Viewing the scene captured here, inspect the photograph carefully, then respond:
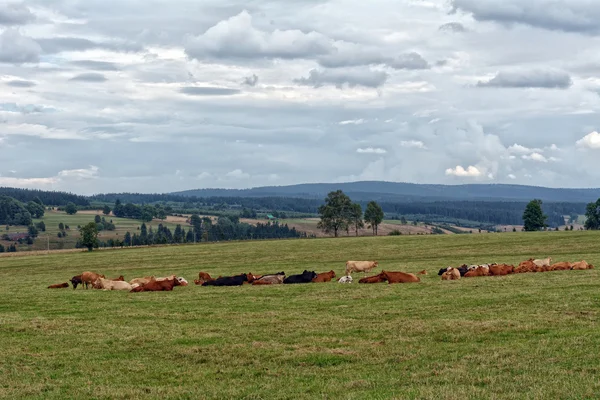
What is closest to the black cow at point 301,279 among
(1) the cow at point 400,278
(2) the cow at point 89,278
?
(1) the cow at point 400,278

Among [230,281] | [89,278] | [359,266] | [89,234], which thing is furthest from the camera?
[89,234]

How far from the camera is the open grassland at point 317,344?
35.3 feet

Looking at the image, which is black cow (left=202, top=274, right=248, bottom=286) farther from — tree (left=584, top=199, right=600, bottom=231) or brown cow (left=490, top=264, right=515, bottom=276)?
tree (left=584, top=199, right=600, bottom=231)

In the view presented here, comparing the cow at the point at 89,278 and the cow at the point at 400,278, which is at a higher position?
the cow at the point at 400,278

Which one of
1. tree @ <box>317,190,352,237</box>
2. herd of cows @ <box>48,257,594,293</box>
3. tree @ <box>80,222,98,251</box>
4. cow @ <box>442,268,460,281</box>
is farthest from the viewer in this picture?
tree @ <box>317,190,352,237</box>

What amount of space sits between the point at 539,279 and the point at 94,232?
82.3 m

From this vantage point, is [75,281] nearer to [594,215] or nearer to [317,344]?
[317,344]

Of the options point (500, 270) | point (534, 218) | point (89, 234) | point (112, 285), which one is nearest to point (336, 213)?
point (534, 218)

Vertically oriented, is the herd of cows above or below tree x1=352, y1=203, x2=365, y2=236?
below

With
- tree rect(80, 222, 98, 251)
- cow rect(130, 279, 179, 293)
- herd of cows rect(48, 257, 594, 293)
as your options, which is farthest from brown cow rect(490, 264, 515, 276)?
tree rect(80, 222, 98, 251)

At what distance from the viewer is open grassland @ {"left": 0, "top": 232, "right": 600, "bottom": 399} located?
35.3ft

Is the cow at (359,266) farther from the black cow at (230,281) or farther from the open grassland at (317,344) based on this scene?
the open grassland at (317,344)

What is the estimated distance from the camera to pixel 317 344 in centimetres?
1434

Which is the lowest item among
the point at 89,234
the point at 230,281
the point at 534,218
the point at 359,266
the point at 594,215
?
the point at 89,234
